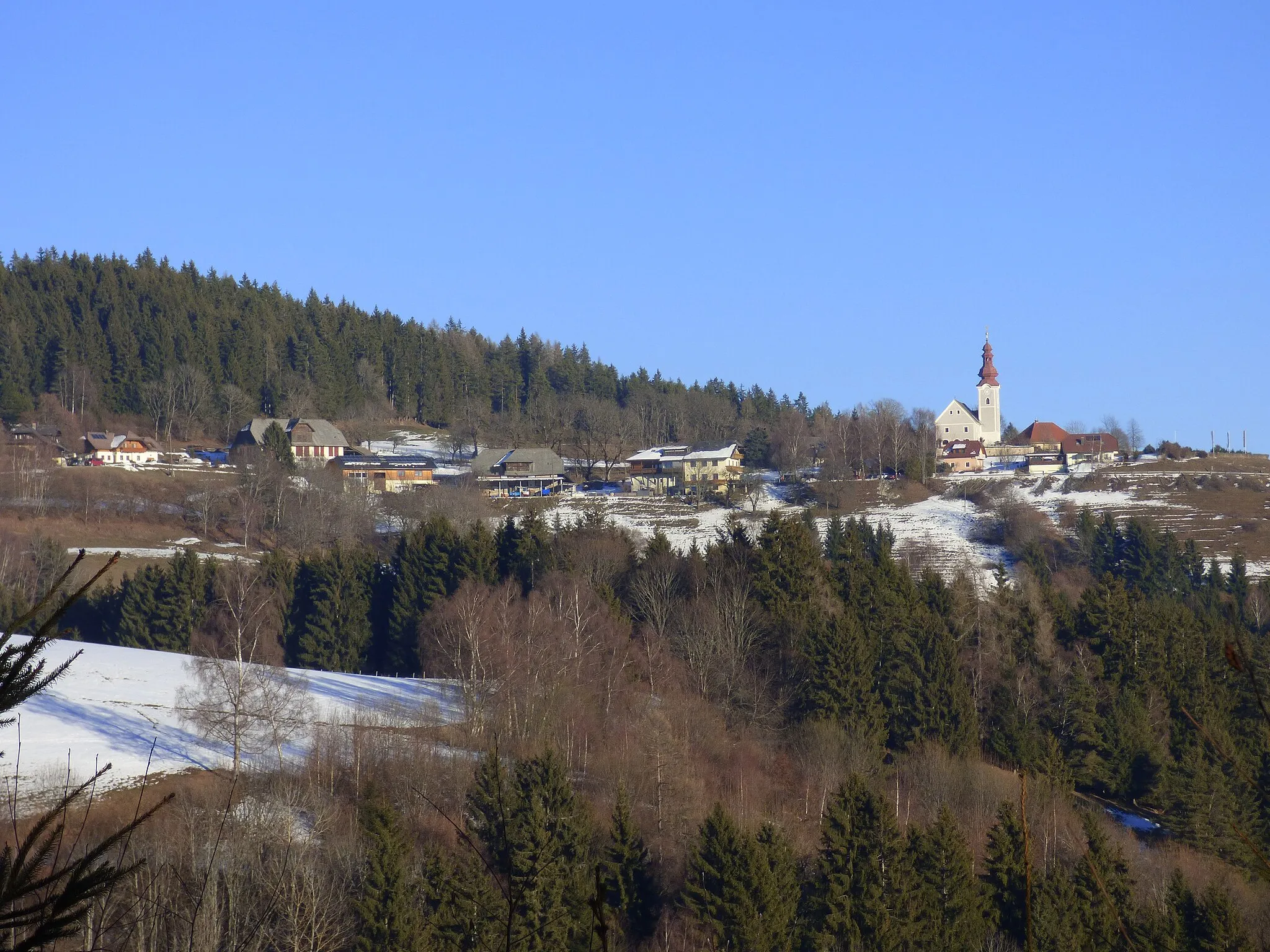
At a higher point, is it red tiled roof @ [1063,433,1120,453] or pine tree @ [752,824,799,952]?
red tiled roof @ [1063,433,1120,453]

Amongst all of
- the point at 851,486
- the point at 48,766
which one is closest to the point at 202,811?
the point at 48,766

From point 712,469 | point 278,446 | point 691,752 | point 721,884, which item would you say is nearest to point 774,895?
point 721,884

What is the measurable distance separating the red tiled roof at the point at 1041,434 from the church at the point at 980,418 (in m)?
2.26

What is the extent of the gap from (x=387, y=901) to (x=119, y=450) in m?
78.0

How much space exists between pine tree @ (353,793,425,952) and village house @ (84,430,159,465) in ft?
245

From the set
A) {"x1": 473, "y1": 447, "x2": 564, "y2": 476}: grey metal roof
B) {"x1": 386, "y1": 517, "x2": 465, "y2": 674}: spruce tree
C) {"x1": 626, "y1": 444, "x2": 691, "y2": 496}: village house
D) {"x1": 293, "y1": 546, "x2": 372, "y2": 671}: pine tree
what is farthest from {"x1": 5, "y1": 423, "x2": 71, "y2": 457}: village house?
{"x1": 386, "y1": 517, "x2": 465, "y2": 674}: spruce tree

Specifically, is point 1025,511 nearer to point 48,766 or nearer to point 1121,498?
point 1121,498

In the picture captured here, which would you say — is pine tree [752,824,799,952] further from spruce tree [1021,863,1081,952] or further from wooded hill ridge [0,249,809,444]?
wooded hill ridge [0,249,809,444]

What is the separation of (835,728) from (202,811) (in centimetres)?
1936

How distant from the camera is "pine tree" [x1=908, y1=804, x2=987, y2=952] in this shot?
24.3 m

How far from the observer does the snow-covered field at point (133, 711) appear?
30500mm

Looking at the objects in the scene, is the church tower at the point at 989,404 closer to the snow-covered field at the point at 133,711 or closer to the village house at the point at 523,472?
the village house at the point at 523,472

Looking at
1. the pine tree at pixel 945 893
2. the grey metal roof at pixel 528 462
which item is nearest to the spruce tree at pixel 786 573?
the pine tree at pixel 945 893

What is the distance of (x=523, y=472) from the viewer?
91.4 meters
